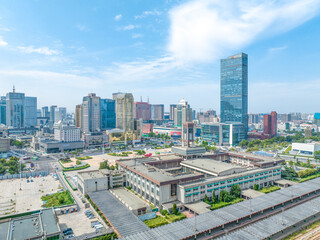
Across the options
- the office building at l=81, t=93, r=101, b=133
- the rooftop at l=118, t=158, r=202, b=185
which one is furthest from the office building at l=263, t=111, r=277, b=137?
the rooftop at l=118, t=158, r=202, b=185

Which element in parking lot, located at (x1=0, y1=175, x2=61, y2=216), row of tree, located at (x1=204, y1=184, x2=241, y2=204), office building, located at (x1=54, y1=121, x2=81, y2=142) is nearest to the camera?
parking lot, located at (x1=0, y1=175, x2=61, y2=216)

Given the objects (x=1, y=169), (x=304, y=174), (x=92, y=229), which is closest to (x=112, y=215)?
(x=92, y=229)

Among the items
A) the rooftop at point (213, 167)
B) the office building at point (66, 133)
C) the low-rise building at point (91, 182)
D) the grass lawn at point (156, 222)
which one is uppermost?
Answer: the office building at point (66, 133)

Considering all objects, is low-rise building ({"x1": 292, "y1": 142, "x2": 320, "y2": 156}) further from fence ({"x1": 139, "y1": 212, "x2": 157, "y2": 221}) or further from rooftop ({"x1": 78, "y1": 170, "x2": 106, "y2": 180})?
rooftop ({"x1": 78, "y1": 170, "x2": 106, "y2": 180})

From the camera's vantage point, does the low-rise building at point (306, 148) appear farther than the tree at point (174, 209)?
Yes

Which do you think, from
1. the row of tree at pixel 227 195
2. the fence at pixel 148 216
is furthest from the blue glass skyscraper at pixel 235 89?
the fence at pixel 148 216

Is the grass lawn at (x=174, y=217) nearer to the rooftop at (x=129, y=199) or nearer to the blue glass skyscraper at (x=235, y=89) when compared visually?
the rooftop at (x=129, y=199)
